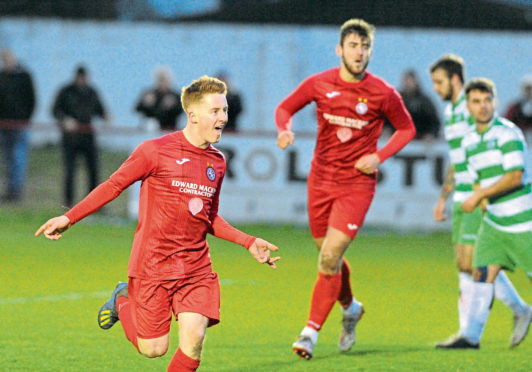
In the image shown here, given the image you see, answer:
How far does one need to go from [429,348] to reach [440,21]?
21111mm

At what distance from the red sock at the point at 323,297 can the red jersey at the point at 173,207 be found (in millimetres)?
1759

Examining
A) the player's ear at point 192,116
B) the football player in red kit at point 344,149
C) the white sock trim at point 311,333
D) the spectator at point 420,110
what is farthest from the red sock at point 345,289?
the spectator at point 420,110

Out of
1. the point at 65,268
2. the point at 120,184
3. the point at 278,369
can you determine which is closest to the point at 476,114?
the point at 278,369

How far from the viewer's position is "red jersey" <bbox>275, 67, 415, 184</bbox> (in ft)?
27.6

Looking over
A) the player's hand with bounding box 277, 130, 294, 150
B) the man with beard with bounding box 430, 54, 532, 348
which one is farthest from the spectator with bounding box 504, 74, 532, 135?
the player's hand with bounding box 277, 130, 294, 150

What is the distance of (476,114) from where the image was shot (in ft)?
29.1

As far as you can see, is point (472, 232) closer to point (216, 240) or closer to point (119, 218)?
point (216, 240)

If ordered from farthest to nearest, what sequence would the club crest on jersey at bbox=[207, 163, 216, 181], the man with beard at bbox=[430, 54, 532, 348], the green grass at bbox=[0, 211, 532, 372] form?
1. the man with beard at bbox=[430, 54, 532, 348]
2. the green grass at bbox=[0, 211, 532, 372]
3. the club crest on jersey at bbox=[207, 163, 216, 181]

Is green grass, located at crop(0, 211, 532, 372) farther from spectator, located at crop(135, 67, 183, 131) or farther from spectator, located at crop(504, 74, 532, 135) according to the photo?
spectator, located at crop(504, 74, 532, 135)

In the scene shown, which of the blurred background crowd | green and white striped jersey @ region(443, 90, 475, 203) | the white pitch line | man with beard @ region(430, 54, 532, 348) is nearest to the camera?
man with beard @ region(430, 54, 532, 348)

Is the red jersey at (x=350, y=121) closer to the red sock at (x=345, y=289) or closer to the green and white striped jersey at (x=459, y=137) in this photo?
the red sock at (x=345, y=289)

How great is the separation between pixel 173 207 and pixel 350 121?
225cm

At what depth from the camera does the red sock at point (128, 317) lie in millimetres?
6742

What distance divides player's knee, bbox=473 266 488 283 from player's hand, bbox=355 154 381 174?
1309mm
